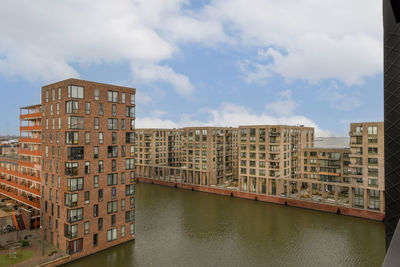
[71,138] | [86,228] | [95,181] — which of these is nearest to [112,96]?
[71,138]

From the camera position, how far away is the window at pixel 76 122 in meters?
30.0

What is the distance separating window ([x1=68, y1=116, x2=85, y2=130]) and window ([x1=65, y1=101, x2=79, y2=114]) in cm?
73

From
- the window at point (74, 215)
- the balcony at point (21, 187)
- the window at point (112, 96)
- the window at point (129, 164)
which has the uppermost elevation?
the window at point (112, 96)

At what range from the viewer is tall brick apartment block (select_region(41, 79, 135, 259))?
98.8ft

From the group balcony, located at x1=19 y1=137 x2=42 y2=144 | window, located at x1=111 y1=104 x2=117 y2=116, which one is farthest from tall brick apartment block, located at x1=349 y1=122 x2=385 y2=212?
balcony, located at x1=19 y1=137 x2=42 y2=144

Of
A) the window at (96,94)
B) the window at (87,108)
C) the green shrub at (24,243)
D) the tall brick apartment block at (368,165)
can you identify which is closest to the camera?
the window at (87,108)

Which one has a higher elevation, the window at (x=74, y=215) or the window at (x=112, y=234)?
the window at (x=74, y=215)

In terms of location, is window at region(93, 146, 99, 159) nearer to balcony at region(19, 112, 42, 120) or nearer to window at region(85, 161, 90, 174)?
window at region(85, 161, 90, 174)

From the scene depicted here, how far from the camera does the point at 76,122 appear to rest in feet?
99.5

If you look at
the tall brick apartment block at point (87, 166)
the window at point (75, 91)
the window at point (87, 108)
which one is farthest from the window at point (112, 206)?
the window at point (75, 91)

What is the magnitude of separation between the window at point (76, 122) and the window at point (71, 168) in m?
4.09

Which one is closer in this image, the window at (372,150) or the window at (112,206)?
the window at (112,206)

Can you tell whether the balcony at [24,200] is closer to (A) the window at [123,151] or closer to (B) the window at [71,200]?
(B) the window at [71,200]

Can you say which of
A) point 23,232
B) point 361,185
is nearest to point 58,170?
point 23,232
